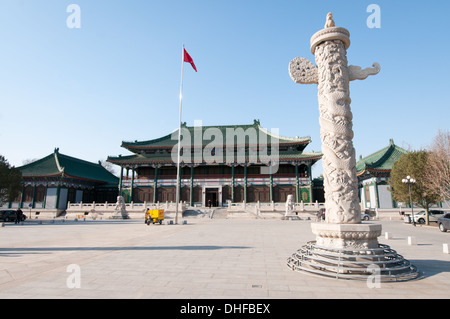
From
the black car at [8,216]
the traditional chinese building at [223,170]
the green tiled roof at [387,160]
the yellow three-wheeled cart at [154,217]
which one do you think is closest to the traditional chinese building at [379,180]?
the green tiled roof at [387,160]

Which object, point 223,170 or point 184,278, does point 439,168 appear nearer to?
point 184,278

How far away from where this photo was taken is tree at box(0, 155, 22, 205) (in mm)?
25900

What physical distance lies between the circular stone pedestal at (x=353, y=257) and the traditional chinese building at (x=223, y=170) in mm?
28477

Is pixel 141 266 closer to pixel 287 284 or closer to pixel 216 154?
pixel 287 284

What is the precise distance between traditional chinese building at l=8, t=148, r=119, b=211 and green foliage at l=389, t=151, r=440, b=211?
38207 millimetres

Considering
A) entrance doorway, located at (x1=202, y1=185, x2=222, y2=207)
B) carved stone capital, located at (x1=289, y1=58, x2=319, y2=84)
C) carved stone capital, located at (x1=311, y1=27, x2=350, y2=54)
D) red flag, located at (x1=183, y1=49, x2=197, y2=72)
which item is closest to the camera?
carved stone capital, located at (x1=311, y1=27, x2=350, y2=54)

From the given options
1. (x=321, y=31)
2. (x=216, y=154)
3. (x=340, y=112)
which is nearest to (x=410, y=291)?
(x=340, y=112)

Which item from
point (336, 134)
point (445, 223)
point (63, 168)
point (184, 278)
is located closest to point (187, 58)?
point (336, 134)

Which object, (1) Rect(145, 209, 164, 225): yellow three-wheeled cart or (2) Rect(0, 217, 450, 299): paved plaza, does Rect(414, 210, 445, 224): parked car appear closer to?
(2) Rect(0, 217, 450, 299): paved plaza

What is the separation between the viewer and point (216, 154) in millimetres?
37125

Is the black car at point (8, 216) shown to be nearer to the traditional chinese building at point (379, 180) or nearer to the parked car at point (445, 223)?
the parked car at point (445, 223)

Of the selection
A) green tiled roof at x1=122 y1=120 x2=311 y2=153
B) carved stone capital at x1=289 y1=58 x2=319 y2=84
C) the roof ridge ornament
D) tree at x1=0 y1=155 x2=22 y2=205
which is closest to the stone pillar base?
carved stone capital at x1=289 y1=58 x2=319 y2=84

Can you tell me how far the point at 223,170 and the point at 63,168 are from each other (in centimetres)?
2226
